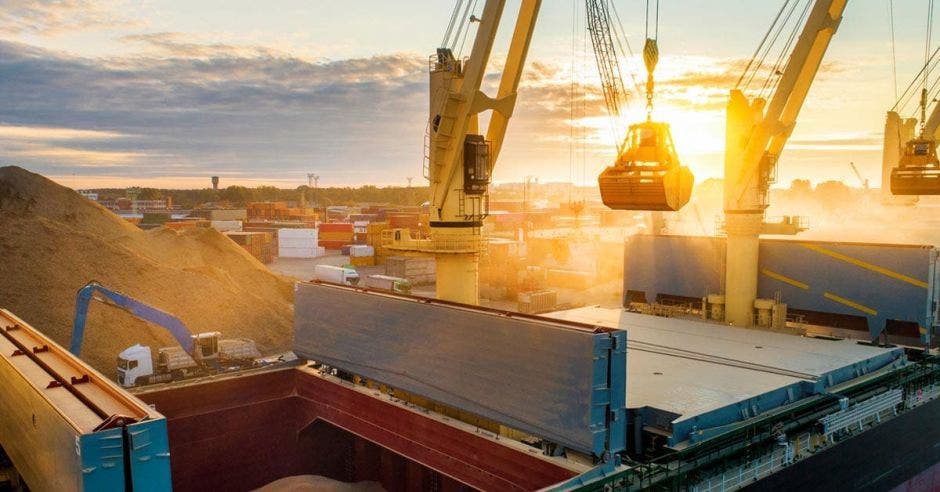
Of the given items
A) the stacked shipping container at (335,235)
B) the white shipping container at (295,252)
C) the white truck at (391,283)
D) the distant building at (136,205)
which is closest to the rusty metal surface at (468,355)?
the white truck at (391,283)

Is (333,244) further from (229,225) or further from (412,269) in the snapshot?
(412,269)

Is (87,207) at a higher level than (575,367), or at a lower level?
higher

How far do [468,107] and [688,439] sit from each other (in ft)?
33.8

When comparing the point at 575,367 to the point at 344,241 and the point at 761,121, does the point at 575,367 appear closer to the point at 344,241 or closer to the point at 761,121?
the point at 761,121

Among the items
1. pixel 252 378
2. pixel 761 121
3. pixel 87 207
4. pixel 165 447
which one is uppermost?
pixel 761 121

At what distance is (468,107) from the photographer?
17438mm

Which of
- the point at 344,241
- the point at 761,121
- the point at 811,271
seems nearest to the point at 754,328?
the point at 811,271

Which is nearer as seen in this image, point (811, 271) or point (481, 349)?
point (481, 349)

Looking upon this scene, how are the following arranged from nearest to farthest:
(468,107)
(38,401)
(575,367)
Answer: (38,401) < (575,367) < (468,107)

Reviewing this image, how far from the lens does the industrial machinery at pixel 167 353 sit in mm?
23688

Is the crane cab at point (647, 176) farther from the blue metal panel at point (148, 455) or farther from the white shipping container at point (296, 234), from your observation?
the white shipping container at point (296, 234)

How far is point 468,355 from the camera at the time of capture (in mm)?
11586

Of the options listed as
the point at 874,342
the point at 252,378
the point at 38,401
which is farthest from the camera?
the point at 874,342

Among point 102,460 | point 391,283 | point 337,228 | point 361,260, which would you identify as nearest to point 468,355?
point 102,460
